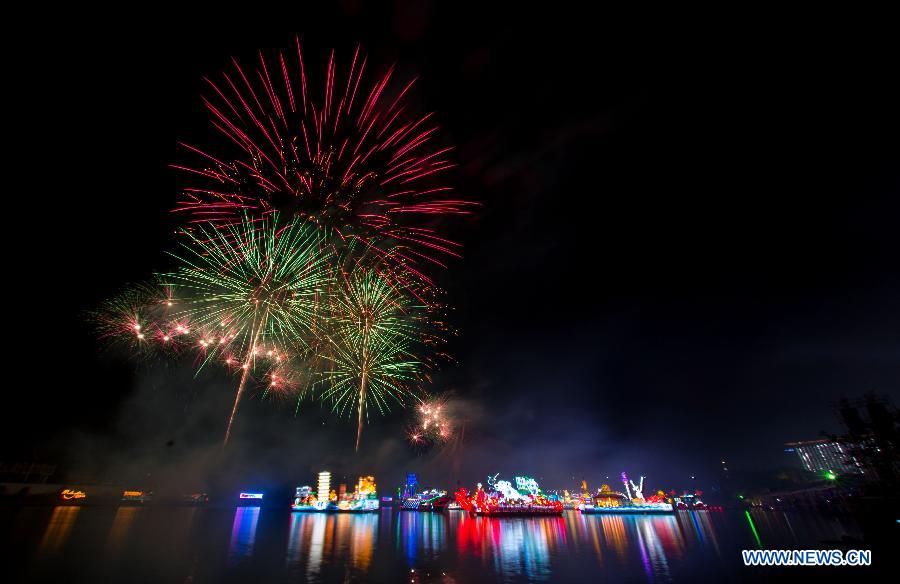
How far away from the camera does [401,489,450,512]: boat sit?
109000mm

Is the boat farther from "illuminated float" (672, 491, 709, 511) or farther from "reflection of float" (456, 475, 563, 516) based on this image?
"illuminated float" (672, 491, 709, 511)

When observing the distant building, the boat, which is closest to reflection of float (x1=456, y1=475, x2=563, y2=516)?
the boat

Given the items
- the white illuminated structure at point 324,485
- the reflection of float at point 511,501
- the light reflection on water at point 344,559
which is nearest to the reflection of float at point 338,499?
the white illuminated structure at point 324,485

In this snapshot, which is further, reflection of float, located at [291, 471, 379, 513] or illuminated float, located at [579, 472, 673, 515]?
illuminated float, located at [579, 472, 673, 515]

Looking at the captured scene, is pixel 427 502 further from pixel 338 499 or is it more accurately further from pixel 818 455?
pixel 818 455

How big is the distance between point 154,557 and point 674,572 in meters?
31.1

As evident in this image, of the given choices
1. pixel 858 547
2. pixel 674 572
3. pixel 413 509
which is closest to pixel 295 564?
pixel 674 572

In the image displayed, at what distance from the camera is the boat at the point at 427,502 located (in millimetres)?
109000

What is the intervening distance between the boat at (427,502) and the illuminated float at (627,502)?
4366 cm

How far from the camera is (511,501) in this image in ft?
274

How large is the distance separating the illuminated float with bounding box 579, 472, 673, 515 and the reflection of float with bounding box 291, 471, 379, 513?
65.5 meters

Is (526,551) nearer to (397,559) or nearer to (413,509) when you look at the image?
(397,559)

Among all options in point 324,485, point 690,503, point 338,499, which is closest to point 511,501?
point 338,499

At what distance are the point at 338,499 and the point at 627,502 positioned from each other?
82.9 meters
